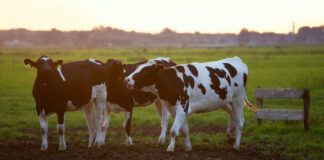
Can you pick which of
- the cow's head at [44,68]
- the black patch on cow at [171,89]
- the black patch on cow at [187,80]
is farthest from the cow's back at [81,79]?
the black patch on cow at [187,80]

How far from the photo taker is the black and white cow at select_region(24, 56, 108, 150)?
1000 centimetres

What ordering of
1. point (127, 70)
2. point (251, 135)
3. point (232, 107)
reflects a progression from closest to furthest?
point (232, 107)
point (127, 70)
point (251, 135)

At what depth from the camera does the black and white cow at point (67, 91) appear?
10000mm

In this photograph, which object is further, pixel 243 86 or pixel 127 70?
pixel 127 70

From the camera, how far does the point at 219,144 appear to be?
1177cm

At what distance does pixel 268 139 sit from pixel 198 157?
13.0 feet

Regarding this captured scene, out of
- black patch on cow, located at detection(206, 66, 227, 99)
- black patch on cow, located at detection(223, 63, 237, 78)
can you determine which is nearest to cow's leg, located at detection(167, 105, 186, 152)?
black patch on cow, located at detection(206, 66, 227, 99)

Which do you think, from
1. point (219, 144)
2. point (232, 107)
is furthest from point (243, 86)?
point (219, 144)

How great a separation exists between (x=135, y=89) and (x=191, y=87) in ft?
4.58

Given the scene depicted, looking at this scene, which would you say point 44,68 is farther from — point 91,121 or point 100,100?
point 91,121

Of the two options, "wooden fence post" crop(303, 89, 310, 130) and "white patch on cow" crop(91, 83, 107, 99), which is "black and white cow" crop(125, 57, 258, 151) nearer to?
"white patch on cow" crop(91, 83, 107, 99)

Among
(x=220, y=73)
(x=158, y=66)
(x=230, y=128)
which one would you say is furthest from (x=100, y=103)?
(x=230, y=128)

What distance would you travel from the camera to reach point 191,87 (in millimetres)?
10203

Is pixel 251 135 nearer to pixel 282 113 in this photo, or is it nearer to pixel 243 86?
pixel 282 113
